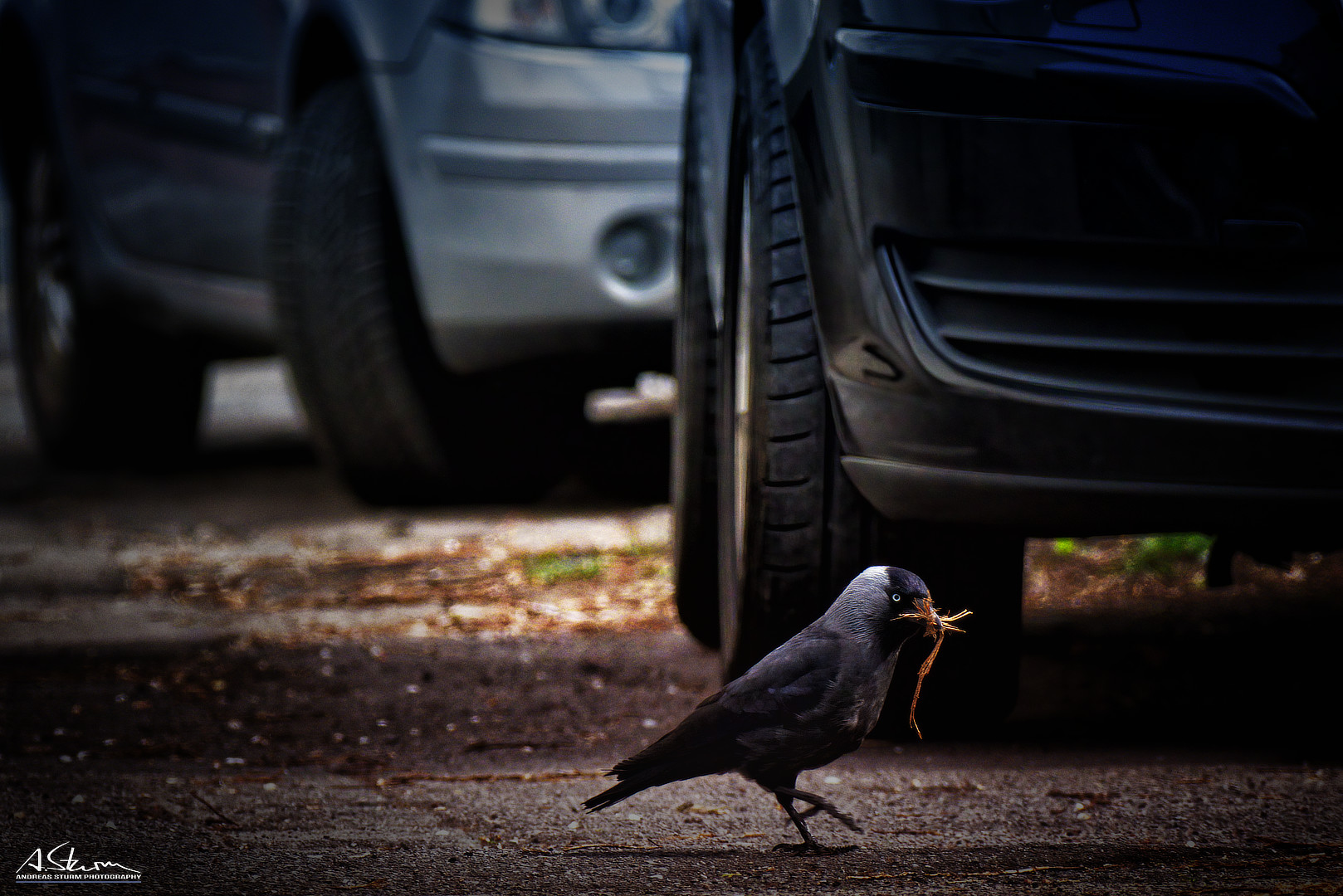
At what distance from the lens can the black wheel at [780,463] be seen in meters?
2.03


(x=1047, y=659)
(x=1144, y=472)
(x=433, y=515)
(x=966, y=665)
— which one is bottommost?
(x=433, y=515)

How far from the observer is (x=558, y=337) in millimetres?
4078

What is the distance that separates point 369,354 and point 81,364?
74.0 inches

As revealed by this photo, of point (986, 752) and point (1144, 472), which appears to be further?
point (986, 752)

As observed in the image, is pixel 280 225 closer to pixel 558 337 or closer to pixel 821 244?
pixel 558 337

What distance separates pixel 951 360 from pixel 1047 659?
117cm

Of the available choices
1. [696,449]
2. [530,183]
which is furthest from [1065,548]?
[696,449]

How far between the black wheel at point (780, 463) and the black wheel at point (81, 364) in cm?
375

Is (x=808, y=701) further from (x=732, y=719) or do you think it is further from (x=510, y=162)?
(x=510, y=162)

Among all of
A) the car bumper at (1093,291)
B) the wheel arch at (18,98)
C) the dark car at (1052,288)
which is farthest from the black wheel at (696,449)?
the wheel arch at (18,98)

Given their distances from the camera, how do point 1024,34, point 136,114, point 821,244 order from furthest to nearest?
1. point 136,114
2. point 821,244
3. point 1024,34

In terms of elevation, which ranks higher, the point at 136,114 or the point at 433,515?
the point at 136,114

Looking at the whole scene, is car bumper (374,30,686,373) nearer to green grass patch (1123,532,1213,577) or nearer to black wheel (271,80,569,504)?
black wheel (271,80,569,504)

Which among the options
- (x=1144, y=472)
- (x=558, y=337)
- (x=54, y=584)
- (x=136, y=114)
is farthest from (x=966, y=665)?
(x=136, y=114)
